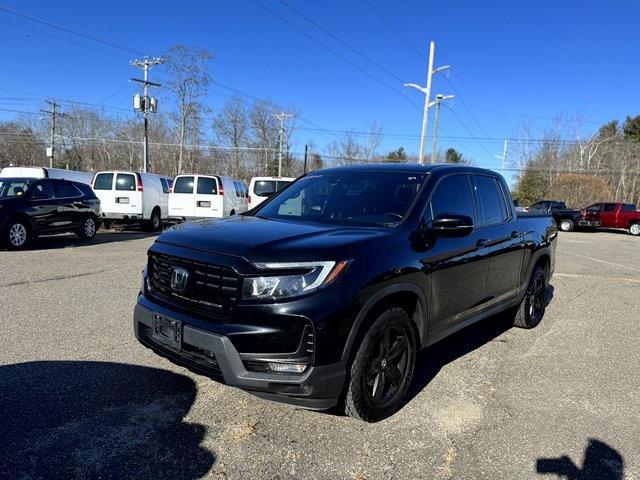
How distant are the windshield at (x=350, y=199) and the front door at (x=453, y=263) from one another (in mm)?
254

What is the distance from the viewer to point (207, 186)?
1602cm

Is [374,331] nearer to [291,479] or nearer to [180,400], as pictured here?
[291,479]

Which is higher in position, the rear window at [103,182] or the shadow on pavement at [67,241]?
the rear window at [103,182]

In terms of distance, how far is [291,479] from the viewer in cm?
267

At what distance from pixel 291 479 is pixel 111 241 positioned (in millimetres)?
12263

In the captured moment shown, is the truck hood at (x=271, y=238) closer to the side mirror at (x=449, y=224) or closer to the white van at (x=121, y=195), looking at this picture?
the side mirror at (x=449, y=224)

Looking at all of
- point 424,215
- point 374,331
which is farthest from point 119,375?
point 424,215

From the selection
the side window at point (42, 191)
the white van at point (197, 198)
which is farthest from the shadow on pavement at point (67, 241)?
the white van at point (197, 198)

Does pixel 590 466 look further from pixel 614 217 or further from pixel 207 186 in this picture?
pixel 614 217

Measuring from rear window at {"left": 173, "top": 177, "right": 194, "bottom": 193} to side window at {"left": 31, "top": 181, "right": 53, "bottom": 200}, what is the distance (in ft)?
15.5

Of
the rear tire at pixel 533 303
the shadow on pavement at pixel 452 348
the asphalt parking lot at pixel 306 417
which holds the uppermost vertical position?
the rear tire at pixel 533 303

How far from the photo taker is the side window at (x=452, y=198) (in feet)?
12.9

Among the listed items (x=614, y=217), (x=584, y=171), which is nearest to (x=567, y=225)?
(x=614, y=217)

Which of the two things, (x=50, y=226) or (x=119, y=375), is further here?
(x=50, y=226)
